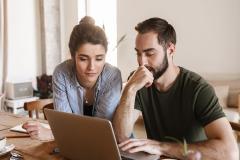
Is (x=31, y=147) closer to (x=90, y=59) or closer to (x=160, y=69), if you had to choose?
(x=90, y=59)

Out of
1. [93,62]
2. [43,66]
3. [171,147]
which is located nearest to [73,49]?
[93,62]

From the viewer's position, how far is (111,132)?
40.9 inches

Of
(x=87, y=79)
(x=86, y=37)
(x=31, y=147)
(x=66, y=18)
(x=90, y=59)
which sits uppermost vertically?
(x=66, y=18)

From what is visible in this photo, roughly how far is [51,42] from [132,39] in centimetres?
132

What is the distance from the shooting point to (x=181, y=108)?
1.57 metres

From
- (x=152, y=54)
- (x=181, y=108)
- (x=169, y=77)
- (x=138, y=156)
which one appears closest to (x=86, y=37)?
(x=152, y=54)

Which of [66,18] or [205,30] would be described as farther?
[66,18]

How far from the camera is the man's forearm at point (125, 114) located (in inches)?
63.2

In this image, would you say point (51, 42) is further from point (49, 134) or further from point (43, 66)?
point (49, 134)

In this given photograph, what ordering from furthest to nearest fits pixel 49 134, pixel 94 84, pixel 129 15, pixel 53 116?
pixel 129 15, pixel 94 84, pixel 49 134, pixel 53 116

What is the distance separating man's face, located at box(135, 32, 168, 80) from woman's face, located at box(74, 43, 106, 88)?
0.66 feet

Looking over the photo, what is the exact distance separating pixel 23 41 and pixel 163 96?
12.2ft

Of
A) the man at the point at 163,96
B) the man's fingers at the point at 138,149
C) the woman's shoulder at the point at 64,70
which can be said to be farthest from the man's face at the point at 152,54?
the man's fingers at the point at 138,149

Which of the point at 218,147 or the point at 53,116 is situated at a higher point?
the point at 53,116
